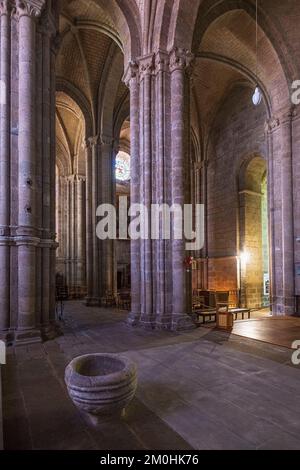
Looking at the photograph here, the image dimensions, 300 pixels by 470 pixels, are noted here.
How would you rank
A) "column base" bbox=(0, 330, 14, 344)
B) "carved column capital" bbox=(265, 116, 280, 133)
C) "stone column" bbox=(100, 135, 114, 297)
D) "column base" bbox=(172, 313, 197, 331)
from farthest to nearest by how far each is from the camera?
1. "stone column" bbox=(100, 135, 114, 297)
2. "carved column capital" bbox=(265, 116, 280, 133)
3. "column base" bbox=(172, 313, 197, 331)
4. "column base" bbox=(0, 330, 14, 344)

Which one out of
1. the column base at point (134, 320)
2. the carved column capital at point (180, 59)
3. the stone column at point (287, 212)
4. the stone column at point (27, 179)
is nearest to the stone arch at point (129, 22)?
the carved column capital at point (180, 59)

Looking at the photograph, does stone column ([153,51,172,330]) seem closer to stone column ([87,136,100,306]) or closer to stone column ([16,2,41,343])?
stone column ([16,2,41,343])

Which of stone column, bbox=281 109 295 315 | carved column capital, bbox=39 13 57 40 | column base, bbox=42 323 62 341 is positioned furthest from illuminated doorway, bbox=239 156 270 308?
carved column capital, bbox=39 13 57 40

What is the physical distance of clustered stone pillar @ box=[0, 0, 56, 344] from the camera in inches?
301

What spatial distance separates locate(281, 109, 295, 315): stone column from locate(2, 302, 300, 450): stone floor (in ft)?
21.3

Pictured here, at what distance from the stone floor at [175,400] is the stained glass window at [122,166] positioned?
21.2 metres

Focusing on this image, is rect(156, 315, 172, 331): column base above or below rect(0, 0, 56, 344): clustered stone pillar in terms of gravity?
below

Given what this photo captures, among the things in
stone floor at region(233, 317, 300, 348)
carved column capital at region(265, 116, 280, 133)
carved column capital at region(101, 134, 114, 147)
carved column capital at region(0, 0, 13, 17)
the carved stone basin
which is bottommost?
stone floor at region(233, 317, 300, 348)

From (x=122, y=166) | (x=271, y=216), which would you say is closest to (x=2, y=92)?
(x=271, y=216)

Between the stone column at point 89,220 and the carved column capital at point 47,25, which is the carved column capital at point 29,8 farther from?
the stone column at point 89,220

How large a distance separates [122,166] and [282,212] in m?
17.0

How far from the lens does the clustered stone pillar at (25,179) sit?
764 centimetres
